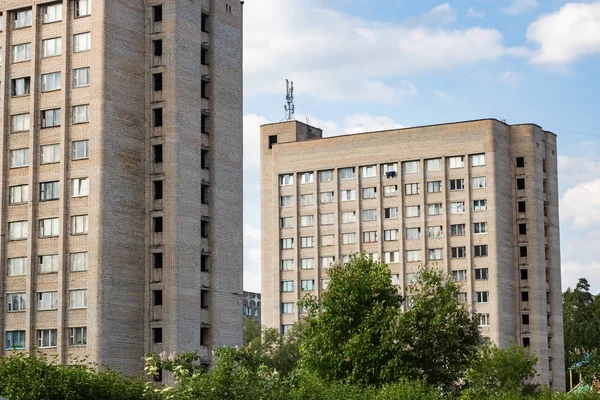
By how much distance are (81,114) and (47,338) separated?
16.0 metres

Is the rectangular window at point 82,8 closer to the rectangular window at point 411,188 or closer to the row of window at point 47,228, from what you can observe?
the row of window at point 47,228

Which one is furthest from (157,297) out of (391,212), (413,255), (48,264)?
(391,212)

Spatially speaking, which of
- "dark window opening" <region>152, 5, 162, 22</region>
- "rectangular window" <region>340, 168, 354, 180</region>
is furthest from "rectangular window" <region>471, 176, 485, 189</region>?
"dark window opening" <region>152, 5, 162, 22</region>

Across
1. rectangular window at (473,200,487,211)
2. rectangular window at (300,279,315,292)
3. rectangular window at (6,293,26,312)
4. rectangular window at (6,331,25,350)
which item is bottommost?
rectangular window at (6,331,25,350)

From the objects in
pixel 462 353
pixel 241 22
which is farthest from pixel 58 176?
pixel 462 353

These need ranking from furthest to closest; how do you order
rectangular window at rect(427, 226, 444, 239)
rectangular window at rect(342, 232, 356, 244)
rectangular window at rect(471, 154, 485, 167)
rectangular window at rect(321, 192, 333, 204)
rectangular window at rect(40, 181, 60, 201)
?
rectangular window at rect(321, 192, 333, 204) < rectangular window at rect(342, 232, 356, 244) < rectangular window at rect(427, 226, 444, 239) < rectangular window at rect(471, 154, 485, 167) < rectangular window at rect(40, 181, 60, 201)

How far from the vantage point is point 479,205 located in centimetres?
12725

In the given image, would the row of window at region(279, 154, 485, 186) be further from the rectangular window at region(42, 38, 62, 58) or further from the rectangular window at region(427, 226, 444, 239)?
the rectangular window at region(42, 38, 62, 58)

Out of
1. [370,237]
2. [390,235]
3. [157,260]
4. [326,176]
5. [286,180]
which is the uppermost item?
[326,176]

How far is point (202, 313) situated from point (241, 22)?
2369cm

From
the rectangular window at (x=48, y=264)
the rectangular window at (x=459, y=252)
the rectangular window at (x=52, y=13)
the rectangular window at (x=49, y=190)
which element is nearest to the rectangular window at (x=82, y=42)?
the rectangular window at (x=52, y=13)

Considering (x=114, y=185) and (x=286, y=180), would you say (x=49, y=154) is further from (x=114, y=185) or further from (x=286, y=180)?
(x=286, y=180)

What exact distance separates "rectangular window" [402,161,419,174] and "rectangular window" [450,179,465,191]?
447cm

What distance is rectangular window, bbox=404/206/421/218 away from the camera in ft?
429
